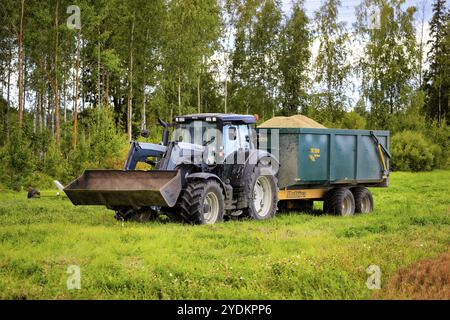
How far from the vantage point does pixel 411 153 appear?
42.0 metres

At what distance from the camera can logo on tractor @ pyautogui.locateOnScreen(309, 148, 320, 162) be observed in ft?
59.2

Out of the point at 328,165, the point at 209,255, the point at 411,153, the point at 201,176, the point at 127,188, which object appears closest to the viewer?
the point at 209,255

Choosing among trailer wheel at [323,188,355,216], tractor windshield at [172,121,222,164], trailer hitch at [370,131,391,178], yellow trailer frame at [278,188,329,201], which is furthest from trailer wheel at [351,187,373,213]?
tractor windshield at [172,121,222,164]

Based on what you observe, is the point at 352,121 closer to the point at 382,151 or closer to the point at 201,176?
the point at 382,151

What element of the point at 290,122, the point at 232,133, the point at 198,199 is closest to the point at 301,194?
the point at 232,133

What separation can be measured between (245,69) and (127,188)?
32.7 meters

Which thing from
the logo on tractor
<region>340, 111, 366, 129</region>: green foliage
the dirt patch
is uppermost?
<region>340, 111, 366, 129</region>: green foliage

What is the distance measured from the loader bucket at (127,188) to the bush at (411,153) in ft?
97.4

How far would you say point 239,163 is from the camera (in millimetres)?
16406

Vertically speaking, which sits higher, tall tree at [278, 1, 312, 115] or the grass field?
tall tree at [278, 1, 312, 115]

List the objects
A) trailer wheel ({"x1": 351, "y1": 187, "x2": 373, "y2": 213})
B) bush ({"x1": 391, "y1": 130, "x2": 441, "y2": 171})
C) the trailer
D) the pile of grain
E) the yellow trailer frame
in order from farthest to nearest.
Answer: bush ({"x1": 391, "y1": 130, "x2": 441, "y2": 171}) → the pile of grain → trailer wheel ({"x1": 351, "y1": 187, "x2": 373, "y2": 213}) → the yellow trailer frame → the trailer

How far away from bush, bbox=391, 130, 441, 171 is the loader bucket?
97.4 feet

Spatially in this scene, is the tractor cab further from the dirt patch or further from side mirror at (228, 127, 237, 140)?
the dirt patch

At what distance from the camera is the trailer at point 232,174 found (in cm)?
1475
